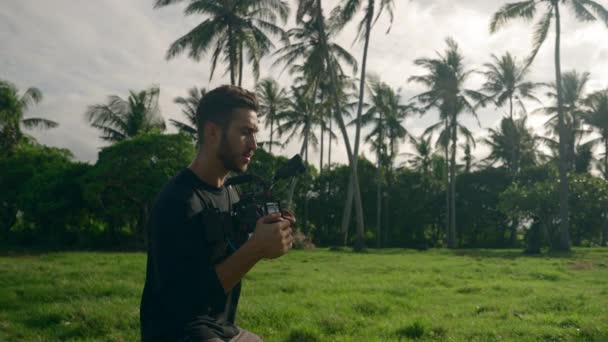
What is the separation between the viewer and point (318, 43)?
27094mm

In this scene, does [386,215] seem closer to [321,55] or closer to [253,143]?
[321,55]

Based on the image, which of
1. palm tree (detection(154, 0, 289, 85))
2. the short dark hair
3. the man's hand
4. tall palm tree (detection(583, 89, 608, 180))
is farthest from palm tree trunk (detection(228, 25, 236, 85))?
tall palm tree (detection(583, 89, 608, 180))

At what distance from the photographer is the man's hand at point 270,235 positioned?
189cm

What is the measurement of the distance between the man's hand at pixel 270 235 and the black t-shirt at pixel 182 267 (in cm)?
16

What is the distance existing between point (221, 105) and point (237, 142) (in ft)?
0.59

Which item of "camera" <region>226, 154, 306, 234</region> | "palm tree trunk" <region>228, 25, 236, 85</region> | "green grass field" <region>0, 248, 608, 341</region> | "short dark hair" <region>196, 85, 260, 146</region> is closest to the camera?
"camera" <region>226, 154, 306, 234</region>

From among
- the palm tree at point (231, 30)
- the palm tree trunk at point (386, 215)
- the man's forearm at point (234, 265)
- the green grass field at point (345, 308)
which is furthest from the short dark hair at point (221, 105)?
the palm tree trunk at point (386, 215)

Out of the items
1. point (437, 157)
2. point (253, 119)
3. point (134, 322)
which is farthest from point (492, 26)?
point (253, 119)

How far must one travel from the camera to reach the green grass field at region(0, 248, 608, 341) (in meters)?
6.11

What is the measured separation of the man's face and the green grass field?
417 cm

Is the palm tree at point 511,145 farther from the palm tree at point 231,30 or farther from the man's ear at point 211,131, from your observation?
the man's ear at point 211,131

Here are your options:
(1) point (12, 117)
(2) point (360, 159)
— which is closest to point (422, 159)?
(2) point (360, 159)

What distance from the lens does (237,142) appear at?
2176mm

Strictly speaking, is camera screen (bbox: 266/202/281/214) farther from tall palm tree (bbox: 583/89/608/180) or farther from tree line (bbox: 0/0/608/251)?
tall palm tree (bbox: 583/89/608/180)
